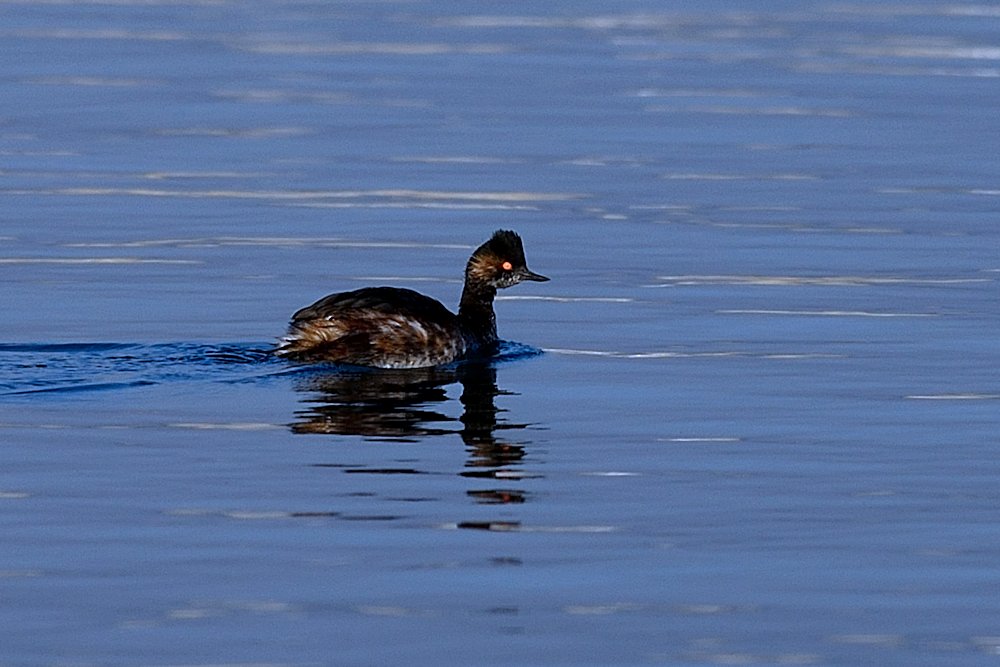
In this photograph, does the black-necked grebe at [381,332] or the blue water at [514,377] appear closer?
the blue water at [514,377]

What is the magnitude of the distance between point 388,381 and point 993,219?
7.63 meters

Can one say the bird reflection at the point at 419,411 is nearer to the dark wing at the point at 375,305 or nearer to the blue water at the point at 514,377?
the blue water at the point at 514,377

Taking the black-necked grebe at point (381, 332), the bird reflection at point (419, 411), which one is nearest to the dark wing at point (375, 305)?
the black-necked grebe at point (381, 332)

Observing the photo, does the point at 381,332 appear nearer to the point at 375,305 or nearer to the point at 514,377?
the point at 375,305

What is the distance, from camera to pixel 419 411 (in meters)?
11.9

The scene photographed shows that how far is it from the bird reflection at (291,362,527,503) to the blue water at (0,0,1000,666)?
4 centimetres

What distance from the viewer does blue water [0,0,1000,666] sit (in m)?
7.98

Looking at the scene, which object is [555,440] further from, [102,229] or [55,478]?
[102,229]

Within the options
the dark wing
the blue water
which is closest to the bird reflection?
the blue water

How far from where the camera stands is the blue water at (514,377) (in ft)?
26.2

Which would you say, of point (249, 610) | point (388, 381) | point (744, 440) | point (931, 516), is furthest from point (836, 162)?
point (249, 610)

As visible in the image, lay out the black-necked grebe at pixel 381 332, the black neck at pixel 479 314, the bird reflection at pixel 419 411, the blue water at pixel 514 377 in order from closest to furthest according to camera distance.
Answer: the blue water at pixel 514 377 → the bird reflection at pixel 419 411 → the black-necked grebe at pixel 381 332 → the black neck at pixel 479 314

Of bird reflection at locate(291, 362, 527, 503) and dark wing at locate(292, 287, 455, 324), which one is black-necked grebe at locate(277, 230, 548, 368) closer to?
dark wing at locate(292, 287, 455, 324)

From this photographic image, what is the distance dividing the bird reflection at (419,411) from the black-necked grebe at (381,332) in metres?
0.11
